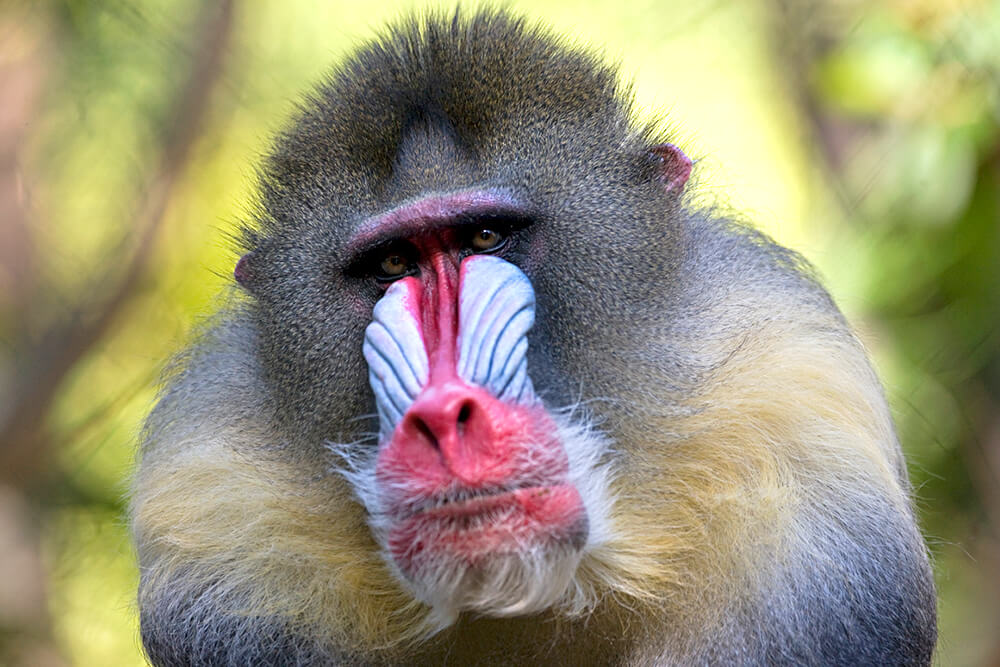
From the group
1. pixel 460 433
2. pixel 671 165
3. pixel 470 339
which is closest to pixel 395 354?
pixel 470 339

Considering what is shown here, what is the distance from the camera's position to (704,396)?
2727 millimetres

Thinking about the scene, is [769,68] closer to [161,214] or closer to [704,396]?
[161,214]

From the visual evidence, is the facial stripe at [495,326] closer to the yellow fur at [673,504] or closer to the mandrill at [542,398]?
the mandrill at [542,398]

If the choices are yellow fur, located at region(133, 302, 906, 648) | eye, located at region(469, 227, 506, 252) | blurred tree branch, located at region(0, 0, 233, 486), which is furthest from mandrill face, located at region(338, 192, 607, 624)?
blurred tree branch, located at region(0, 0, 233, 486)

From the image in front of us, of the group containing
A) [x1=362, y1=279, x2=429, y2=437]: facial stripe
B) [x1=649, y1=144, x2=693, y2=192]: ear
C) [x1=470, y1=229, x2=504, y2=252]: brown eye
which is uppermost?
[x1=649, y1=144, x2=693, y2=192]: ear

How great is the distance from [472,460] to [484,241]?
66cm

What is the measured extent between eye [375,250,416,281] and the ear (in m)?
0.73

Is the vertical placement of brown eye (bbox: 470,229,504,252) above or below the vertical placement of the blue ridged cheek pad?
above

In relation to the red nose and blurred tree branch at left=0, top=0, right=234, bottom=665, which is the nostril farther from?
blurred tree branch at left=0, top=0, right=234, bottom=665

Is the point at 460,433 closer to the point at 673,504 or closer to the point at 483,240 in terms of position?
the point at 483,240

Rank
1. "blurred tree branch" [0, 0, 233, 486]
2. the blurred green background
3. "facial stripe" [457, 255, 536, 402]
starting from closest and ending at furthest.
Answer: "facial stripe" [457, 255, 536, 402] → "blurred tree branch" [0, 0, 233, 486] → the blurred green background

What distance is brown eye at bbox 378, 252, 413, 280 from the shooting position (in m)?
2.65

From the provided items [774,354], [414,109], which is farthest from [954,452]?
[414,109]

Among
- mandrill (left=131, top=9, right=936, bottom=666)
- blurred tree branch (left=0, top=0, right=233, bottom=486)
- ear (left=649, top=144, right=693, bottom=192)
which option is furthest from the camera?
blurred tree branch (left=0, top=0, right=233, bottom=486)
